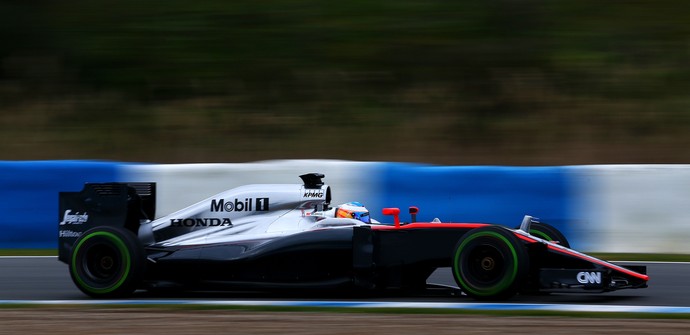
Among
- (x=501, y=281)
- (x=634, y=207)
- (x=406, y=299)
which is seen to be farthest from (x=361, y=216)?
(x=634, y=207)

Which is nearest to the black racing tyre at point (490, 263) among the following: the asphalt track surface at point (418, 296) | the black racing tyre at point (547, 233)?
the asphalt track surface at point (418, 296)

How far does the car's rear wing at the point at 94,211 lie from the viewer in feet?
25.1

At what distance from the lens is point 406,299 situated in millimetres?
7082

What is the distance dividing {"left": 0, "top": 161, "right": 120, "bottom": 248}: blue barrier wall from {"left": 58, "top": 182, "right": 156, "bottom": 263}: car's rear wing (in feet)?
11.3

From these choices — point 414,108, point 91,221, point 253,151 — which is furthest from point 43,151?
point 91,221

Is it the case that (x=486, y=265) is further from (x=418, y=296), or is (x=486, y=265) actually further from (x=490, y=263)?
(x=418, y=296)

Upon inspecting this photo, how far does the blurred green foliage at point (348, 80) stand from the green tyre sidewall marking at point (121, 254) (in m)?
7.91

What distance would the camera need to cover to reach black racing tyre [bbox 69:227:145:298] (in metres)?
7.27

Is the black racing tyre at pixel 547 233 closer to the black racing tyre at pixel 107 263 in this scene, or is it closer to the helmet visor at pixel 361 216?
the helmet visor at pixel 361 216

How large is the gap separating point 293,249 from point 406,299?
0.94 metres

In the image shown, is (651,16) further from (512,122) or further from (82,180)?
(82,180)

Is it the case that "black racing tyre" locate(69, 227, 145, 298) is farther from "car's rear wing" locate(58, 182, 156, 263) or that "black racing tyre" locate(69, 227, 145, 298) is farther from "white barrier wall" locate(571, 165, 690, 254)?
"white barrier wall" locate(571, 165, 690, 254)

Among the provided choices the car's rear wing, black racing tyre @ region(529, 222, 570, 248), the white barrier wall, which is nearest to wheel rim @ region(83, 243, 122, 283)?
the car's rear wing

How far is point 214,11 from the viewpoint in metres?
18.9
